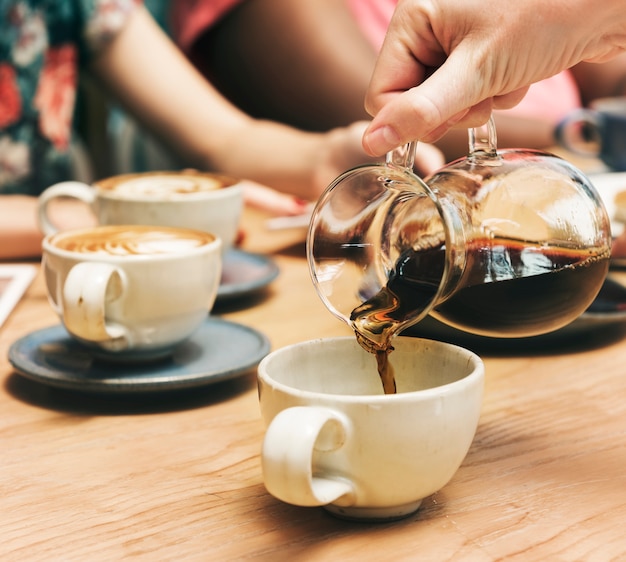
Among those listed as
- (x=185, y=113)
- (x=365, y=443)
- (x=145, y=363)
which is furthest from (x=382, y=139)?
(x=185, y=113)

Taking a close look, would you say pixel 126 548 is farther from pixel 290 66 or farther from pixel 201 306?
pixel 290 66

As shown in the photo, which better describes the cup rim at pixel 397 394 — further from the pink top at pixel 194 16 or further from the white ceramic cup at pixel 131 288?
the pink top at pixel 194 16

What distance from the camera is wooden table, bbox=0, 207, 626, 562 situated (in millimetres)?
491

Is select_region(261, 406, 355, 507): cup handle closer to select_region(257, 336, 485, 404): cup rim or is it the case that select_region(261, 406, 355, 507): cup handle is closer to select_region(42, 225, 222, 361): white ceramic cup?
select_region(257, 336, 485, 404): cup rim

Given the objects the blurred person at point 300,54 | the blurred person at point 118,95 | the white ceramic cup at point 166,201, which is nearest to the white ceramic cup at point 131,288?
the white ceramic cup at point 166,201

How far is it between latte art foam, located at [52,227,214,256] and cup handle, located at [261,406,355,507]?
0.98 ft

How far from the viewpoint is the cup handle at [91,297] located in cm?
68

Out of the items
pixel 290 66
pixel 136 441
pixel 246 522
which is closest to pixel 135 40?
pixel 290 66

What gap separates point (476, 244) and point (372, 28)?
1591mm

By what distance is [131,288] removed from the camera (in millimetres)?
710

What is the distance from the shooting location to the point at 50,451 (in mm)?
623

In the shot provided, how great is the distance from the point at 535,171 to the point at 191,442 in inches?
11.7

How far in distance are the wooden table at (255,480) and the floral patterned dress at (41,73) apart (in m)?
0.84

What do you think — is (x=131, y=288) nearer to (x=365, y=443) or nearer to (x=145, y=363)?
(x=145, y=363)
